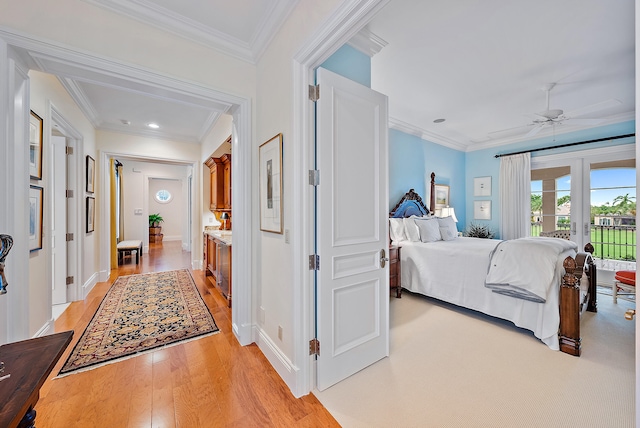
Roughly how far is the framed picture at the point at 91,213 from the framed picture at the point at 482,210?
7.15 m

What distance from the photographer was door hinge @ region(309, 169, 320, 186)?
171cm

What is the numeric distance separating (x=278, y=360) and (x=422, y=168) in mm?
4371

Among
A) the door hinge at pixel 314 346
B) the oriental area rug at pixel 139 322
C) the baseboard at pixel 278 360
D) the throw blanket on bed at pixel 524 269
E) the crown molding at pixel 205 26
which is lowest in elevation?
the oriental area rug at pixel 139 322

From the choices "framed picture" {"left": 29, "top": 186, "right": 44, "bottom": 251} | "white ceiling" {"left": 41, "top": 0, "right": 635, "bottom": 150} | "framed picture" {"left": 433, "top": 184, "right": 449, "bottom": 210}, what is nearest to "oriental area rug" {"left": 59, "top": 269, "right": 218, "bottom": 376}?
"framed picture" {"left": 29, "top": 186, "right": 44, "bottom": 251}

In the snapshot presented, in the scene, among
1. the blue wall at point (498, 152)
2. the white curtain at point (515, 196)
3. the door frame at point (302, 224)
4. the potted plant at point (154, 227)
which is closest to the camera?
the door frame at point (302, 224)

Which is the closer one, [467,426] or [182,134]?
[467,426]

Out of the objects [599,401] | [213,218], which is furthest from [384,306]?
[213,218]

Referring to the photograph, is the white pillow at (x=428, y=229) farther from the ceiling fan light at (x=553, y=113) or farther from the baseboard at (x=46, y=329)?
the baseboard at (x=46, y=329)

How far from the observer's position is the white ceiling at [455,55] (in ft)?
6.39

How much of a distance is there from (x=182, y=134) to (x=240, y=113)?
130 inches

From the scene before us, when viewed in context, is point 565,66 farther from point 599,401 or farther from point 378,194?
point 599,401

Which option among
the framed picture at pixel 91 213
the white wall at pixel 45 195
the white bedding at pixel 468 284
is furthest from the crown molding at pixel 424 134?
the framed picture at pixel 91 213

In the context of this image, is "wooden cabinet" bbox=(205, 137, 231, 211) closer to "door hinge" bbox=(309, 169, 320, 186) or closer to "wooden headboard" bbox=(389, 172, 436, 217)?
"wooden headboard" bbox=(389, 172, 436, 217)

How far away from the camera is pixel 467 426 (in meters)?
1.48
